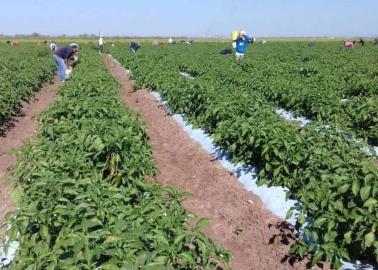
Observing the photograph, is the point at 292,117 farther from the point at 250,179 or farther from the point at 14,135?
the point at 14,135

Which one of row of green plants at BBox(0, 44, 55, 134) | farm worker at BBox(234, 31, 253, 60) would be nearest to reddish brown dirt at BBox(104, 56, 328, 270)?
row of green plants at BBox(0, 44, 55, 134)

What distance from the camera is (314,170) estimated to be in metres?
4.54

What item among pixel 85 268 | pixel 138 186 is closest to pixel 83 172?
pixel 138 186

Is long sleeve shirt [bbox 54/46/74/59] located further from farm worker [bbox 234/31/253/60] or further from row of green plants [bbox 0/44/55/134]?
farm worker [bbox 234/31/253/60]

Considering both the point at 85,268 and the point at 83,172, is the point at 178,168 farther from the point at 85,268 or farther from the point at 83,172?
the point at 85,268

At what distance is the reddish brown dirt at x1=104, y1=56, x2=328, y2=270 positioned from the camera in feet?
14.6

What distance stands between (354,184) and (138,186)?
77.2 inches

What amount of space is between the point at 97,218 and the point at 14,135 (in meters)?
7.45

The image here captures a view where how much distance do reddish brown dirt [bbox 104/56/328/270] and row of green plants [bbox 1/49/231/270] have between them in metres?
1.06

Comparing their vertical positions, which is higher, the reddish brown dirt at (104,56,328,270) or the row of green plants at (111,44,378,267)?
the row of green plants at (111,44,378,267)

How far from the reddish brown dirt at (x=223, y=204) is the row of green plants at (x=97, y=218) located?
1062 mm

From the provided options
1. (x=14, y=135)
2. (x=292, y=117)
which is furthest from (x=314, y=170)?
(x=14, y=135)

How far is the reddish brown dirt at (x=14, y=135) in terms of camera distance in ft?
19.2

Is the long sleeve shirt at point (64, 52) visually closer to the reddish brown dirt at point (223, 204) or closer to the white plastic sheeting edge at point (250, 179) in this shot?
the reddish brown dirt at point (223, 204)
